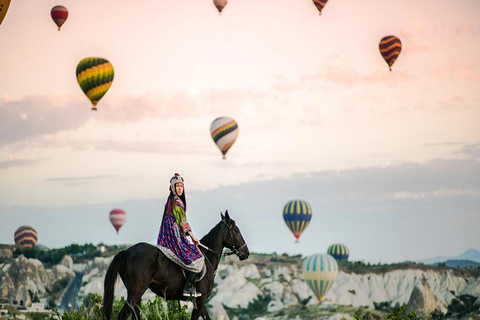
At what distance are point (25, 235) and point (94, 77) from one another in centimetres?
10964

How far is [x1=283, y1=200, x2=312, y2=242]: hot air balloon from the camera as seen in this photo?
11525cm

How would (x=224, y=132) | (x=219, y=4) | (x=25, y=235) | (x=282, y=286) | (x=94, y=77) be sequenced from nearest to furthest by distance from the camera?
(x=94, y=77) → (x=224, y=132) → (x=219, y=4) → (x=282, y=286) → (x=25, y=235)

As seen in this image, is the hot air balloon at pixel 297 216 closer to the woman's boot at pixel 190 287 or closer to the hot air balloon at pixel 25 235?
the hot air balloon at pixel 25 235

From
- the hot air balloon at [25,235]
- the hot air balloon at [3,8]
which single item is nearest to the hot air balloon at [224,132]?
the hot air balloon at [3,8]

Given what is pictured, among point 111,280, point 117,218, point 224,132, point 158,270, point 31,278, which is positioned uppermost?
point 31,278

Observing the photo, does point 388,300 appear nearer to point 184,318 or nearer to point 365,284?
point 365,284

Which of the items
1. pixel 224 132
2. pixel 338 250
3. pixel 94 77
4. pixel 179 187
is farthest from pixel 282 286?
pixel 179 187

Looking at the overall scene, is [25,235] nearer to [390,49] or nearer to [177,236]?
[390,49]

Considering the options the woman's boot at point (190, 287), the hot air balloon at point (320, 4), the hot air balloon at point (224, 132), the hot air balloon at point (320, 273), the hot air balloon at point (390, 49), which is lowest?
the woman's boot at point (190, 287)

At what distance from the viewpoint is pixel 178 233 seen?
19203 mm

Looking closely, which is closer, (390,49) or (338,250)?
(390,49)

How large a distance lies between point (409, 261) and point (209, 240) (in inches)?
6667

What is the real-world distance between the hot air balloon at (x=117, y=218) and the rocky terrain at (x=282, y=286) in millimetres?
24457

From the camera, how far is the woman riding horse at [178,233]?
62.7 feet
